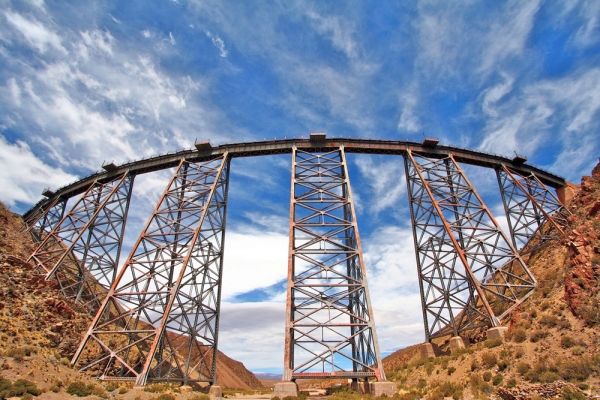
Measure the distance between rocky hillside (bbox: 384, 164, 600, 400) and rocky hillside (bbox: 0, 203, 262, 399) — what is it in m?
11.6

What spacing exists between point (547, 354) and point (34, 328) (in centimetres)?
1984

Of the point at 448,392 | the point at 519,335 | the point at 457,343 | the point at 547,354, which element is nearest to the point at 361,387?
the point at 448,392

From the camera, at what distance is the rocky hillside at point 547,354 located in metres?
7.91

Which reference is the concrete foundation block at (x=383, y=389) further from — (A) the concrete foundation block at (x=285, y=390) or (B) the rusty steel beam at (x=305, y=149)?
(B) the rusty steel beam at (x=305, y=149)

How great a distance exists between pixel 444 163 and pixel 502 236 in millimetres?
6090

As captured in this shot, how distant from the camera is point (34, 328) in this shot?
14.9 metres

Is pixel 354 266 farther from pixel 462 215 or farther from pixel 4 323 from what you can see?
pixel 4 323

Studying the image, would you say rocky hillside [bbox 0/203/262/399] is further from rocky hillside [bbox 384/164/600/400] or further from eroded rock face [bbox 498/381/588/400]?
eroded rock face [bbox 498/381/588/400]

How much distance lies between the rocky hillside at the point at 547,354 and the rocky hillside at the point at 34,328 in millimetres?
11623

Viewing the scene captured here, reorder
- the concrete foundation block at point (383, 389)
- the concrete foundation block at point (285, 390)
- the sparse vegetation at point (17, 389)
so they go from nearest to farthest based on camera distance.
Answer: the sparse vegetation at point (17, 389), the concrete foundation block at point (383, 389), the concrete foundation block at point (285, 390)

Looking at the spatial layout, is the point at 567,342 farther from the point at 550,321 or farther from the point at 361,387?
the point at 361,387

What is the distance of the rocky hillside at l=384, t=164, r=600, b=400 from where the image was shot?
7.91 meters

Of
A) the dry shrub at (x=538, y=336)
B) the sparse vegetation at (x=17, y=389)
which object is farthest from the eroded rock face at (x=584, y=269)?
the sparse vegetation at (x=17, y=389)

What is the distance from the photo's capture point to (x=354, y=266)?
58.0ft
